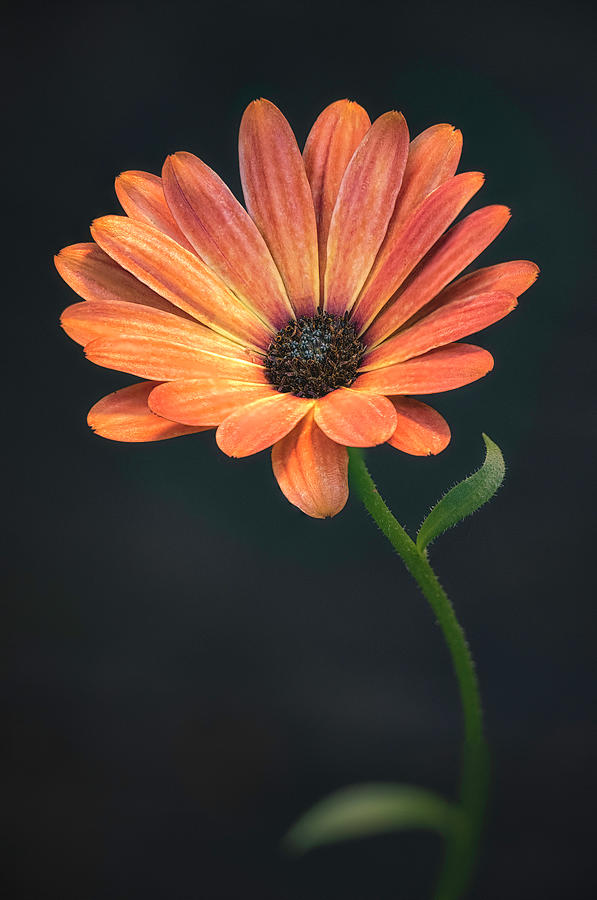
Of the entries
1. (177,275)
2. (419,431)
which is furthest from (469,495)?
(177,275)

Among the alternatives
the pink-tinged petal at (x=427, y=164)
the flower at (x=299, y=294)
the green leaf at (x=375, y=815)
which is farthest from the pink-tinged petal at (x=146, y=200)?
the green leaf at (x=375, y=815)

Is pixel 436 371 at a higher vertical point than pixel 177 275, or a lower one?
lower

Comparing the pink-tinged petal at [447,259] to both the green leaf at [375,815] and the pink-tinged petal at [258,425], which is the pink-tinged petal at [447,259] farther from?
the green leaf at [375,815]

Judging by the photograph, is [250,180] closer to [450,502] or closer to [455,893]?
[450,502]

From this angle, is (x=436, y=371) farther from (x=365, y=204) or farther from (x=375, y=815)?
(x=375, y=815)

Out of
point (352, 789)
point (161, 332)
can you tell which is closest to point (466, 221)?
point (161, 332)
